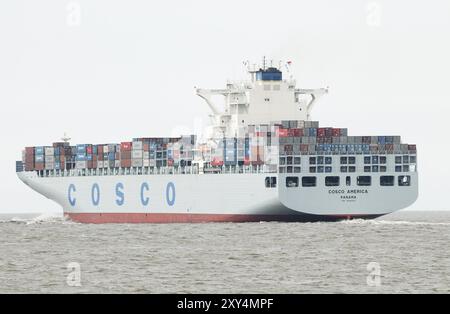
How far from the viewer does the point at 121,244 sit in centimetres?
7431

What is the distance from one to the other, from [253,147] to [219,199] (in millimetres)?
4885

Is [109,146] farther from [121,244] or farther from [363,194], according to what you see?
[121,244]

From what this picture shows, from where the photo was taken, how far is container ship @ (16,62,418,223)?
95.6 metres

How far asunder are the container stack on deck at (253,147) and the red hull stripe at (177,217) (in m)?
4.12

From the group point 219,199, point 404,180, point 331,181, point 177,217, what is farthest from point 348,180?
point 177,217

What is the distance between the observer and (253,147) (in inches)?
3903

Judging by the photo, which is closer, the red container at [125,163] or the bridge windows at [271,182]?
the bridge windows at [271,182]

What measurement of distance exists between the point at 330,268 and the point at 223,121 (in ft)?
169

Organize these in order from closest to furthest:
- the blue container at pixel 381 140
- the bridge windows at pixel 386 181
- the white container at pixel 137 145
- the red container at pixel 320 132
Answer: the red container at pixel 320 132 < the bridge windows at pixel 386 181 < the blue container at pixel 381 140 < the white container at pixel 137 145

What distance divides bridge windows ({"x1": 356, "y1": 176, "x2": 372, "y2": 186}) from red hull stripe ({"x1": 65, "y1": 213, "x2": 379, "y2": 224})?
2418 mm

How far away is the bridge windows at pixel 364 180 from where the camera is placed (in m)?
96.6

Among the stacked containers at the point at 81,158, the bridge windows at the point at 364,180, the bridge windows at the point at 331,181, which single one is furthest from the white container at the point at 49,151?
the bridge windows at the point at 364,180

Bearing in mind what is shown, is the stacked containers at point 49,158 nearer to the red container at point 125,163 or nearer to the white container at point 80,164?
the white container at point 80,164
